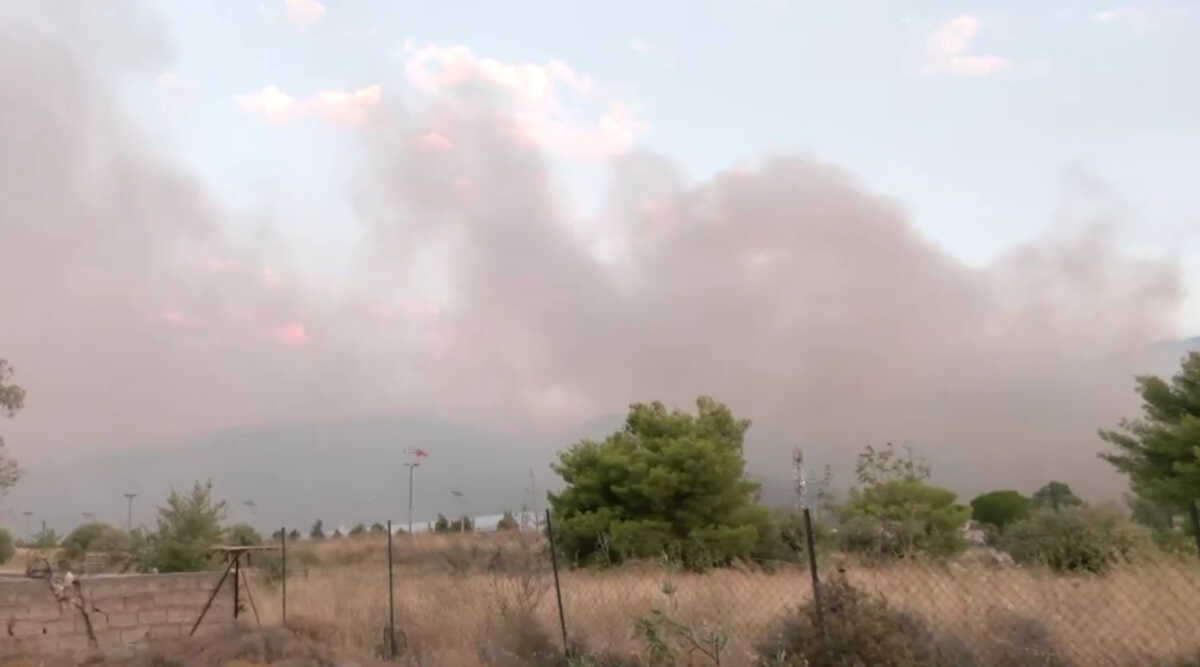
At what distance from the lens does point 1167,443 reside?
104ft

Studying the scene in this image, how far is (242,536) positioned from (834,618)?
3467 cm

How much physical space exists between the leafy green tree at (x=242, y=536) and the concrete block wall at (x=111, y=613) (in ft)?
56.4

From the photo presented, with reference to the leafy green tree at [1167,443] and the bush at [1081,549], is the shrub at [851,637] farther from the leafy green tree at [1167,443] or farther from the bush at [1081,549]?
the leafy green tree at [1167,443]

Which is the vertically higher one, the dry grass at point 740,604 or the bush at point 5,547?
the bush at point 5,547

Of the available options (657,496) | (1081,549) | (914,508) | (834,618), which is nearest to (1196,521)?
(834,618)

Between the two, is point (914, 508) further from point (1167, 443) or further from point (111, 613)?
point (111, 613)

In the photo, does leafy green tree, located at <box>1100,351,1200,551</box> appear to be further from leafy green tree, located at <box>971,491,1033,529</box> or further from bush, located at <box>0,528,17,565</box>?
bush, located at <box>0,528,17,565</box>

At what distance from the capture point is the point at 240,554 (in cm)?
1736

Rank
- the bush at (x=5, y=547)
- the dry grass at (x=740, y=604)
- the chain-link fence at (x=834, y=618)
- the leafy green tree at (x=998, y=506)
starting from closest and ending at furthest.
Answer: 1. the chain-link fence at (x=834, y=618)
2. the dry grass at (x=740, y=604)
3. the bush at (x=5, y=547)
4. the leafy green tree at (x=998, y=506)

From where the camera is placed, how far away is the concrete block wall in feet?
46.2

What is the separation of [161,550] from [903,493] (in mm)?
23925

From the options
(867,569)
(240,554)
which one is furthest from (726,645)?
(240,554)

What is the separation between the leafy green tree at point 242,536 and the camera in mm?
34875

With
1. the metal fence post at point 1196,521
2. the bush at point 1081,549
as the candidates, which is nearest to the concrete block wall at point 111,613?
the bush at point 1081,549
